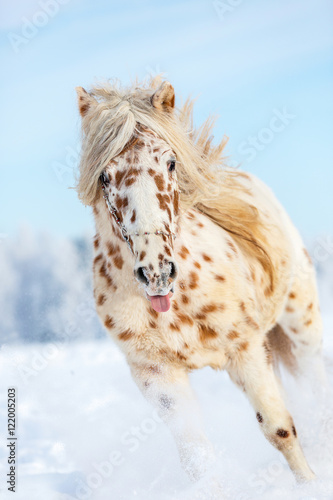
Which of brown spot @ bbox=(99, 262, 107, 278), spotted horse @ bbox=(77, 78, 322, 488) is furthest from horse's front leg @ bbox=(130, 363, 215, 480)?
brown spot @ bbox=(99, 262, 107, 278)

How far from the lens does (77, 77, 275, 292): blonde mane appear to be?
2893mm

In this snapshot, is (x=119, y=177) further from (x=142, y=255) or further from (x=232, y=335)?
(x=232, y=335)

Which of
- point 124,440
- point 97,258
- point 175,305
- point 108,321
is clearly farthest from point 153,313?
point 124,440

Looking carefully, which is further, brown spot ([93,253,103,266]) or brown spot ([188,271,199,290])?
brown spot ([93,253,103,266])

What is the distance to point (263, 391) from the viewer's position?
315cm

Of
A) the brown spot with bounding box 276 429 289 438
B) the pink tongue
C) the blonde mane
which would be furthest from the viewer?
the brown spot with bounding box 276 429 289 438

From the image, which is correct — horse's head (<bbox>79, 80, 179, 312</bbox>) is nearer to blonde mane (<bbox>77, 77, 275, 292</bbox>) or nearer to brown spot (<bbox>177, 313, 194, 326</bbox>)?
blonde mane (<bbox>77, 77, 275, 292</bbox>)

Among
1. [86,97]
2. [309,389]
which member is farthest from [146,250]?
[309,389]

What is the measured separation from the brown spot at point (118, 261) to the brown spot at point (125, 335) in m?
0.37

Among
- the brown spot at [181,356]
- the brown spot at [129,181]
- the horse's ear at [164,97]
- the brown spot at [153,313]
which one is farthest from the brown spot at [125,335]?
the horse's ear at [164,97]

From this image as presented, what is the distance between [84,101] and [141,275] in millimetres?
1269

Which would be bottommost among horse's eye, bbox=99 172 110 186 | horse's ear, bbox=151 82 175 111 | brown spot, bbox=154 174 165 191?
horse's eye, bbox=99 172 110 186

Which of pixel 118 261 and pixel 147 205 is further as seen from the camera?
pixel 118 261

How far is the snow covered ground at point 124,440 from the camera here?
12.2 ft
